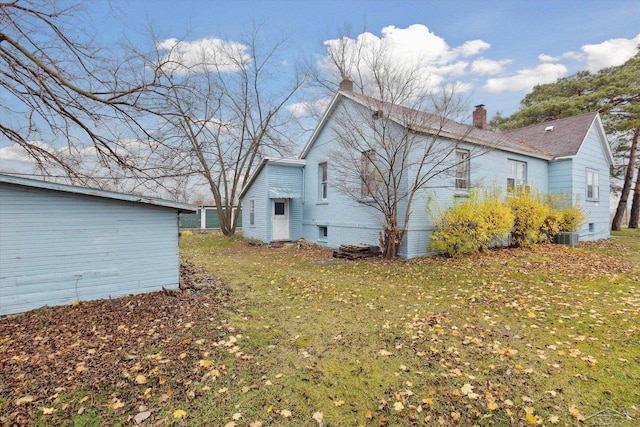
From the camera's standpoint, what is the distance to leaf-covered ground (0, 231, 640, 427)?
2.73m

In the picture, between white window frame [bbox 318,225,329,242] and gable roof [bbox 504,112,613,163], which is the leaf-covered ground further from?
gable roof [bbox 504,112,613,163]

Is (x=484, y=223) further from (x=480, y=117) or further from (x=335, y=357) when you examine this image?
(x=480, y=117)

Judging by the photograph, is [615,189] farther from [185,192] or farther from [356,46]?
[185,192]

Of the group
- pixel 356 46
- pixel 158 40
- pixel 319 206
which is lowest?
pixel 319 206

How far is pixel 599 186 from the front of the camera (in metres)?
15.7

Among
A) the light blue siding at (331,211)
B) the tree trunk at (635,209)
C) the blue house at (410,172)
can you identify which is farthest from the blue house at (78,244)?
the tree trunk at (635,209)

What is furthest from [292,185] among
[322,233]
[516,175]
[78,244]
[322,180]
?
[78,244]

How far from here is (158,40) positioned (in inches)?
213

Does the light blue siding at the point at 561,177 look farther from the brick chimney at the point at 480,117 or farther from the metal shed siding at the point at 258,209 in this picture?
the metal shed siding at the point at 258,209

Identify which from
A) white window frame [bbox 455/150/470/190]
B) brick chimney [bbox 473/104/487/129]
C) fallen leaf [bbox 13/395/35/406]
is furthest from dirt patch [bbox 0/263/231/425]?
brick chimney [bbox 473/104/487/129]

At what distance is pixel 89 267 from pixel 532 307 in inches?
310

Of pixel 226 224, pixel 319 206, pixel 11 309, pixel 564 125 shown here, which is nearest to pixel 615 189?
A: pixel 564 125

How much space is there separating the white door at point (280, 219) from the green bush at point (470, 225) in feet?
24.8

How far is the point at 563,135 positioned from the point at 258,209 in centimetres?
1596
